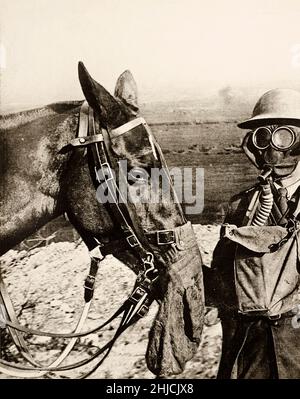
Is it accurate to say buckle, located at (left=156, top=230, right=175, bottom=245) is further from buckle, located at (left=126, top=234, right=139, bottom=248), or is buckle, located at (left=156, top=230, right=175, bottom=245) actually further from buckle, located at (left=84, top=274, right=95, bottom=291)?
buckle, located at (left=84, top=274, right=95, bottom=291)

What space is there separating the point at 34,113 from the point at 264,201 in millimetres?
1164

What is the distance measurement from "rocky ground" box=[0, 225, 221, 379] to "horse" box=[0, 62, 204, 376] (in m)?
0.14

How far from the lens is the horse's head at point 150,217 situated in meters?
2.40

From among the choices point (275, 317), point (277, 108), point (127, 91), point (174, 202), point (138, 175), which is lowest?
point (275, 317)

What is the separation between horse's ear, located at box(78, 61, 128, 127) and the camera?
2.37 meters

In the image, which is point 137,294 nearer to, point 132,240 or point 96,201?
point 132,240

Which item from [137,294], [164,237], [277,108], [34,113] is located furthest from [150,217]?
[277,108]

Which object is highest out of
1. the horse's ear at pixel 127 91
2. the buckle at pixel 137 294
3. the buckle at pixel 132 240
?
the horse's ear at pixel 127 91

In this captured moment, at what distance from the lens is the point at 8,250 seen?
262 cm

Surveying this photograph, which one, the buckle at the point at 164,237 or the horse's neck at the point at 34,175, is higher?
the horse's neck at the point at 34,175

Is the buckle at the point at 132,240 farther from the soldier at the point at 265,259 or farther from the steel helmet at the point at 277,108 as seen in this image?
the steel helmet at the point at 277,108

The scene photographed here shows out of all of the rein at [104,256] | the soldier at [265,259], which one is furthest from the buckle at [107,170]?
the soldier at [265,259]

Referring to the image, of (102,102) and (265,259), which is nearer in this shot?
(102,102)

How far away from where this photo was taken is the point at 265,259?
262 cm
